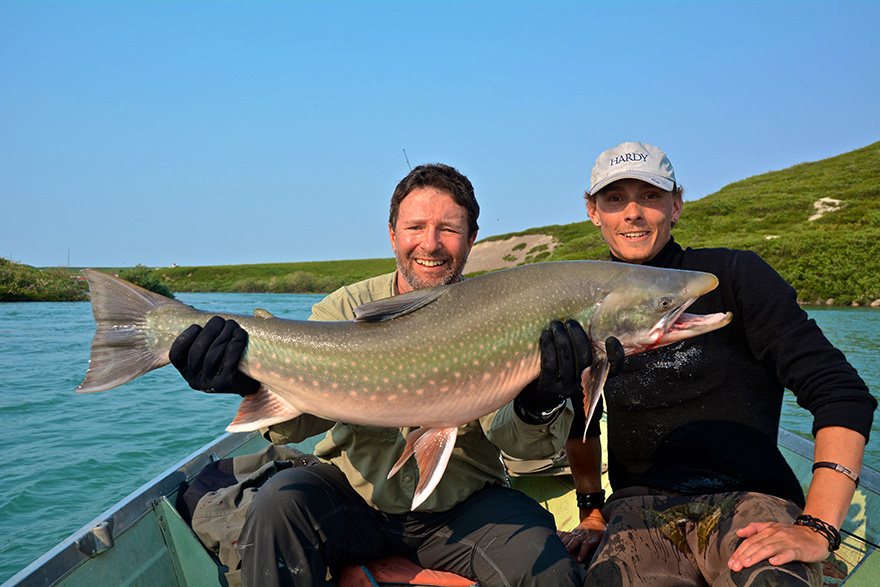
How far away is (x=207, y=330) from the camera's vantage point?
101 inches

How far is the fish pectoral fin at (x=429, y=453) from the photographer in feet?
7.95

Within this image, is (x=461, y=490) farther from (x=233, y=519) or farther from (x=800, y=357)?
(x=800, y=357)

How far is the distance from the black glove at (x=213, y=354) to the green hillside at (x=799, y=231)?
27348mm

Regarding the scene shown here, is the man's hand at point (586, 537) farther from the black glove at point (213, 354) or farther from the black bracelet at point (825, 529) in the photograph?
the black glove at point (213, 354)

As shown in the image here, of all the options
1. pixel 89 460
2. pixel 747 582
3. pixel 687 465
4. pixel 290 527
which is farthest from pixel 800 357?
pixel 89 460

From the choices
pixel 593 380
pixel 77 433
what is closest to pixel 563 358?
pixel 593 380

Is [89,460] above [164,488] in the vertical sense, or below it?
below

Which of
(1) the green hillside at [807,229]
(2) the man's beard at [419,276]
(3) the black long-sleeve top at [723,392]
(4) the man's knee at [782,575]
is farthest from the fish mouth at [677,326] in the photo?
(1) the green hillside at [807,229]

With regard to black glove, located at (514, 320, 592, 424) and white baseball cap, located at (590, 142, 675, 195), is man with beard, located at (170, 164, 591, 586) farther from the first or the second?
white baseball cap, located at (590, 142, 675, 195)

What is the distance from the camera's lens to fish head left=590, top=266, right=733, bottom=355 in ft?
8.63

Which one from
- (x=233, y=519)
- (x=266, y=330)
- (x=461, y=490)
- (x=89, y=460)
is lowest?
(x=89, y=460)

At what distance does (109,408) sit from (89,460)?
12.7ft

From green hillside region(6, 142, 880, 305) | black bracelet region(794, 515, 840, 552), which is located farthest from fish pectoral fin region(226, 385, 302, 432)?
green hillside region(6, 142, 880, 305)

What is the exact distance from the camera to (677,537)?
106 inches
